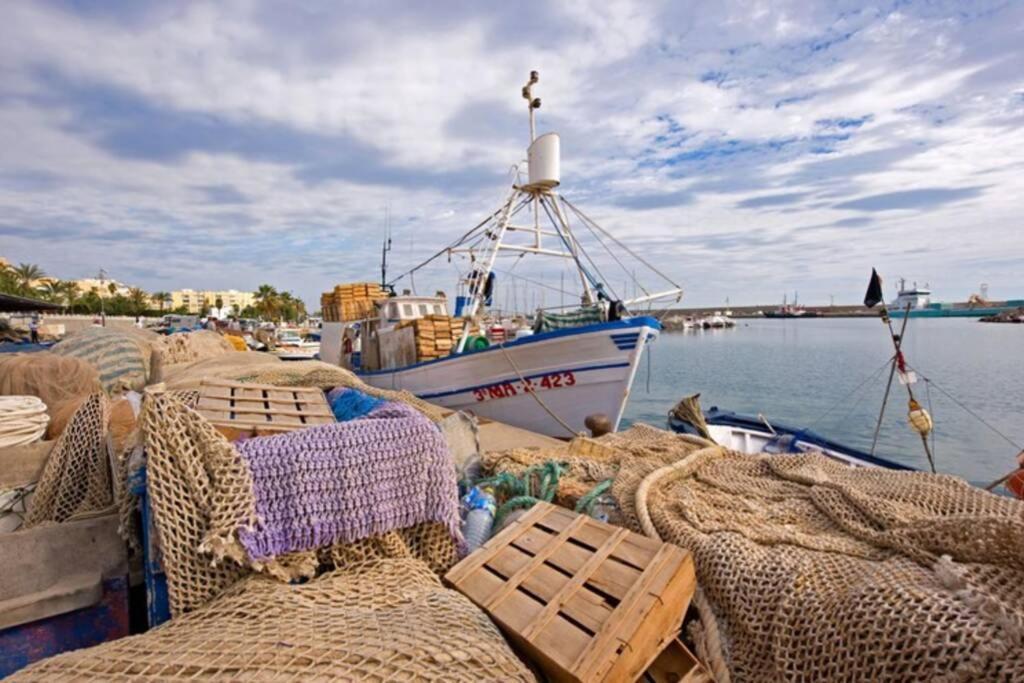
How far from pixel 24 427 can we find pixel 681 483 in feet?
14.6

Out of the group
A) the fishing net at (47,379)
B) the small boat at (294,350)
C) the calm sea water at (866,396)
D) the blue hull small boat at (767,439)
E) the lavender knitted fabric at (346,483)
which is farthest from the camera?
the small boat at (294,350)

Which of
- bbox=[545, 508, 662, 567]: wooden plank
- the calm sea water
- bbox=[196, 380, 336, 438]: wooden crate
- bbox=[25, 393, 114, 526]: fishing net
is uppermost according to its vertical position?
bbox=[196, 380, 336, 438]: wooden crate

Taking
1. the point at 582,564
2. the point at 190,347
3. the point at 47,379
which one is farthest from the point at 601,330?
the point at 190,347

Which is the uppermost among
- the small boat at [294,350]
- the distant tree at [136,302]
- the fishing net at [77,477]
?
the distant tree at [136,302]

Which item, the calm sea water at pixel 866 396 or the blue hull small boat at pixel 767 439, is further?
the calm sea water at pixel 866 396

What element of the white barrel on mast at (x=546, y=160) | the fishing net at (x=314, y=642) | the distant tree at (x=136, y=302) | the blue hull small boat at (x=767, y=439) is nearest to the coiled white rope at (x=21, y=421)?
the fishing net at (x=314, y=642)

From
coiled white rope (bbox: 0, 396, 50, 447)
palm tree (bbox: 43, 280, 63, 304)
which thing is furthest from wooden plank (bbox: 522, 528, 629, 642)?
palm tree (bbox: 43, 280, 63, 304)

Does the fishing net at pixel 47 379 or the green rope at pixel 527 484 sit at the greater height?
the fishing net at pixel 47 379

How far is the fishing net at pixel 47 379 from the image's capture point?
4652 millimetres

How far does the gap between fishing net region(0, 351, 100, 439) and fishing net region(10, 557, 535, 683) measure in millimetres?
3508

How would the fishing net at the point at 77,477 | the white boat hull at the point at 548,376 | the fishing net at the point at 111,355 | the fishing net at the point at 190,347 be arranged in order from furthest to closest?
the fishing net at the point at 190,347, the white boat hull at the point at 548,376, the fishing net at the point at 111,355, the fishing net at the point at 77,477

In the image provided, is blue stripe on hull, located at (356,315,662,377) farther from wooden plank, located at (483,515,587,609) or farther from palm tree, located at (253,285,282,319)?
palm tree, located at (253,285,282,319)

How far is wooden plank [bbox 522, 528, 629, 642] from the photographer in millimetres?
2148

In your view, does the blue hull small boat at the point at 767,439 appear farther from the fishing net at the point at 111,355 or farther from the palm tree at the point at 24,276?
the palm tree at the point at 24,276
